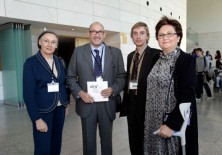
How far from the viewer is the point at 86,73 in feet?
7.47

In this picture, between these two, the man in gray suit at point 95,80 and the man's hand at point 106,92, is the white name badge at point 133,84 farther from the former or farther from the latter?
the man's hand at point 106,92

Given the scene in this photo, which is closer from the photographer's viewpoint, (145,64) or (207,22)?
(145,64)

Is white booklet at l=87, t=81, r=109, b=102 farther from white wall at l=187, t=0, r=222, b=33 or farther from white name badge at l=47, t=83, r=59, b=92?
white wall at l=187, t=0, r=222, b=33

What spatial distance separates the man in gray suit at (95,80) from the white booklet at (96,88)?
3 cm

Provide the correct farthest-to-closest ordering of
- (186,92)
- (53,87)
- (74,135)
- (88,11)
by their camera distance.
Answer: (88,11) → (74,135) → (53,87) → (186,92)

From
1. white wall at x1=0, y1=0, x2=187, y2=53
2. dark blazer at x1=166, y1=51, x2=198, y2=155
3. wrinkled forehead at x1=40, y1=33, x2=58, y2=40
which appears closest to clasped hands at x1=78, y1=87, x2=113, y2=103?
wrinkled forehead at x1=40, y1=33, x2=58, y2=40

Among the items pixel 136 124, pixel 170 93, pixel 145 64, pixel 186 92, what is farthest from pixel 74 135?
pixel 186 92

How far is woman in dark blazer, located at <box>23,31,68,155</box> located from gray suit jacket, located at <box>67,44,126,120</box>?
5.8 inches

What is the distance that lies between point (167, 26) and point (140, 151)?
56.0 inches

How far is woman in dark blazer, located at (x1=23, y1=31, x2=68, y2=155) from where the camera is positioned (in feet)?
6.61

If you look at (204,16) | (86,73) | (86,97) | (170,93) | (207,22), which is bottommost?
(86,97)

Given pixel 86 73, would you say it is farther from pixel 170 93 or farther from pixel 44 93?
pixel 170 93

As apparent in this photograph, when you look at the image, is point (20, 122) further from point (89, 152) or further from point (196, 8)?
point (196, 8)

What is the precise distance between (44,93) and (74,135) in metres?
2.02
